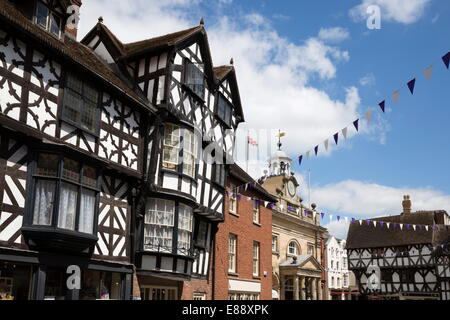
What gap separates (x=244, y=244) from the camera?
22.7 metres

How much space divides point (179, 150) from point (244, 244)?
845cm

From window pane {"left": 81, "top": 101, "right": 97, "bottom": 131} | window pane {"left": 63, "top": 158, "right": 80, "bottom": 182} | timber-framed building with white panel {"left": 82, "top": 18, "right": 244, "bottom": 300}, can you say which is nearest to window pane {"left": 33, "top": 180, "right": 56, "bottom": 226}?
window pane {"left": 63, "top": 158, "right": 80, "bottom": 182}

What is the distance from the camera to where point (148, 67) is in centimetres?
1612

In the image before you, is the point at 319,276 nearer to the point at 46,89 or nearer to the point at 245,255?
the point at 245,255

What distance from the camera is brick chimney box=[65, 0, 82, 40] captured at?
1425 centimetres

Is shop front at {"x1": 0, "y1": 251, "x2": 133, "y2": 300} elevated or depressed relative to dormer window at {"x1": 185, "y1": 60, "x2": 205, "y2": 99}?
depressed

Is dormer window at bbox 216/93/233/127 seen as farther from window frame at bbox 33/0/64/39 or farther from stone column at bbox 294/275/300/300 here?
stone column at bbox 294/275/300/300

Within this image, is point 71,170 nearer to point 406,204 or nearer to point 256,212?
point 256,212

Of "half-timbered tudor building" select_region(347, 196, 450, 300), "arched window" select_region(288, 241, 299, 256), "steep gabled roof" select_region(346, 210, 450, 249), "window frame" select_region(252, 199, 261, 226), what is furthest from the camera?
"steep gabled roof" select_region(346, 210, 450, 249)

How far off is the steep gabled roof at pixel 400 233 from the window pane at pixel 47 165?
3886cm

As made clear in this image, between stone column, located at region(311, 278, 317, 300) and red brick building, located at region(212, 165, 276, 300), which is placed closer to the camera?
red brick building, located at region(212, 165, 276, 300)

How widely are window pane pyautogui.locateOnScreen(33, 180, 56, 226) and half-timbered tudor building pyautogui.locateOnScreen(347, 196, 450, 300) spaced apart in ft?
114
